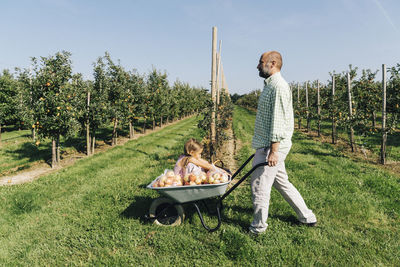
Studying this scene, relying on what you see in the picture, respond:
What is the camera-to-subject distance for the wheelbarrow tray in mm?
2748

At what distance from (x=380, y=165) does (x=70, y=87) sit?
9.32 m

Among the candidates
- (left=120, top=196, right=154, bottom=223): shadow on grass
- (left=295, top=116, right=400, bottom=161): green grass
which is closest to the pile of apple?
(left=120, top=196, right=154, bottom=223): shadow on grass

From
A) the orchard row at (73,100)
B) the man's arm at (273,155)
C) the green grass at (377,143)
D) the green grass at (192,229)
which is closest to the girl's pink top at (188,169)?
the green grass at (192,229)

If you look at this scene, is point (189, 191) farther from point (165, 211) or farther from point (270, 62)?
point (270, 62)

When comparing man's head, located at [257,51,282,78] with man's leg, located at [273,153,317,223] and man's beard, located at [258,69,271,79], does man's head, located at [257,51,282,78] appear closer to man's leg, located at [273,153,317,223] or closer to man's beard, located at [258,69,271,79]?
man's beard, located at [258,69,271,79]

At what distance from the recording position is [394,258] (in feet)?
8.28

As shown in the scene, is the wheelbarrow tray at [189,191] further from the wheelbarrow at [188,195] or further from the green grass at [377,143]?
the green grass at [377,143]

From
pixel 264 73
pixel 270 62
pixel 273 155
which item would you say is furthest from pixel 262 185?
pixel 270 62

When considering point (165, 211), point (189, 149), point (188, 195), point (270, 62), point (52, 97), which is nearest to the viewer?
point (270, 62)

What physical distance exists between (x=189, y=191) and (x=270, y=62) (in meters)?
1.82

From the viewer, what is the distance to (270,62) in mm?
2744

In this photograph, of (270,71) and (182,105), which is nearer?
(270,71)

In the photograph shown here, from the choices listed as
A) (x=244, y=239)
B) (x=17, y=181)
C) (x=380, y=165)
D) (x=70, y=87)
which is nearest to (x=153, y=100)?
(x=70, y=87)

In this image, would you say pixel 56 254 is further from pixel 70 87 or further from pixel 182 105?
pixel 182 105
